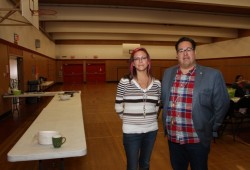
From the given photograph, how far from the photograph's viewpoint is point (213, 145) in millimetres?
4539

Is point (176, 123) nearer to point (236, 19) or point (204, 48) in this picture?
point (236, 19)

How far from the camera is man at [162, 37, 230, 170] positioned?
2020 millimetres

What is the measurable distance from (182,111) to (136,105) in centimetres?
42

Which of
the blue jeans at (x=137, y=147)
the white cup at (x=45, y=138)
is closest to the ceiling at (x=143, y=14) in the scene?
the white cup at (x=45, y=138)

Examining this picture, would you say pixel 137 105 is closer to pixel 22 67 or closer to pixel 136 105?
pixel 136 105

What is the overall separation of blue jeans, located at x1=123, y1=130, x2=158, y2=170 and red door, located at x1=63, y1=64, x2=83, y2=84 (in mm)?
19246

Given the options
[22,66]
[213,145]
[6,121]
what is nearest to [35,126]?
[213,145]

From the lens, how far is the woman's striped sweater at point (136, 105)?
2203 mm

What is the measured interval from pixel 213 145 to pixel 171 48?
1859 centimetres

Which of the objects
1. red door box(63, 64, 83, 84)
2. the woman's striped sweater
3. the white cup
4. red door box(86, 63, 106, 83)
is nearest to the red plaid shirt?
the woman's striped sweater

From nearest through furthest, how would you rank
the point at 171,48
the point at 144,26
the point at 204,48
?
the point at 144,26, the point at 204,48, the point at 171,48

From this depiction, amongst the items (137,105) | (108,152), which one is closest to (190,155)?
(137,105)

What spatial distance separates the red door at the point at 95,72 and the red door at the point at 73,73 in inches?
24.7

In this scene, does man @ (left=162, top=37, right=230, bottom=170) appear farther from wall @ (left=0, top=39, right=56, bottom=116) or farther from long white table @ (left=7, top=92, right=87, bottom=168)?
wall @ (left=0, top=39, right=56, bottom=116)
